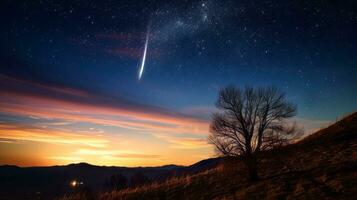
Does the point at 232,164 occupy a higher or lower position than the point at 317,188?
higher

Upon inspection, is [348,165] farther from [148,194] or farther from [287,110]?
[148,194]

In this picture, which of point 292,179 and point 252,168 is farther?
point 252,168

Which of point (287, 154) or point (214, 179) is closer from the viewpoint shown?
point (214, 179)

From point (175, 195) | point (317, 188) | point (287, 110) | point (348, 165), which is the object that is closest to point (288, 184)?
point (317, 188)

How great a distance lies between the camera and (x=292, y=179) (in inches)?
643

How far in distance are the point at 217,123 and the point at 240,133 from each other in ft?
5.76

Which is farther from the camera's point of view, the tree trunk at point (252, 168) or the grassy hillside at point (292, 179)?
the tree trunk at point (252, 168)

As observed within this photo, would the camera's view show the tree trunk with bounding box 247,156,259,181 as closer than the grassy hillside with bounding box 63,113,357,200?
No

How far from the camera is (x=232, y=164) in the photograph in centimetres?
1845

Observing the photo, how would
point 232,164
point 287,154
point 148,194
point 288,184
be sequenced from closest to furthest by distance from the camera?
point 288,184
point 232,164
point 148,194
point 287,154

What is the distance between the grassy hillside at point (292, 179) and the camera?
13385 millimetres

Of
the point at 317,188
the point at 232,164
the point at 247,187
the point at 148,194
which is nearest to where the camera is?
the point at 317,188

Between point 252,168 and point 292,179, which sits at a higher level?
point 252,168

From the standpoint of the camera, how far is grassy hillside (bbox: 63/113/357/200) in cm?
1339
